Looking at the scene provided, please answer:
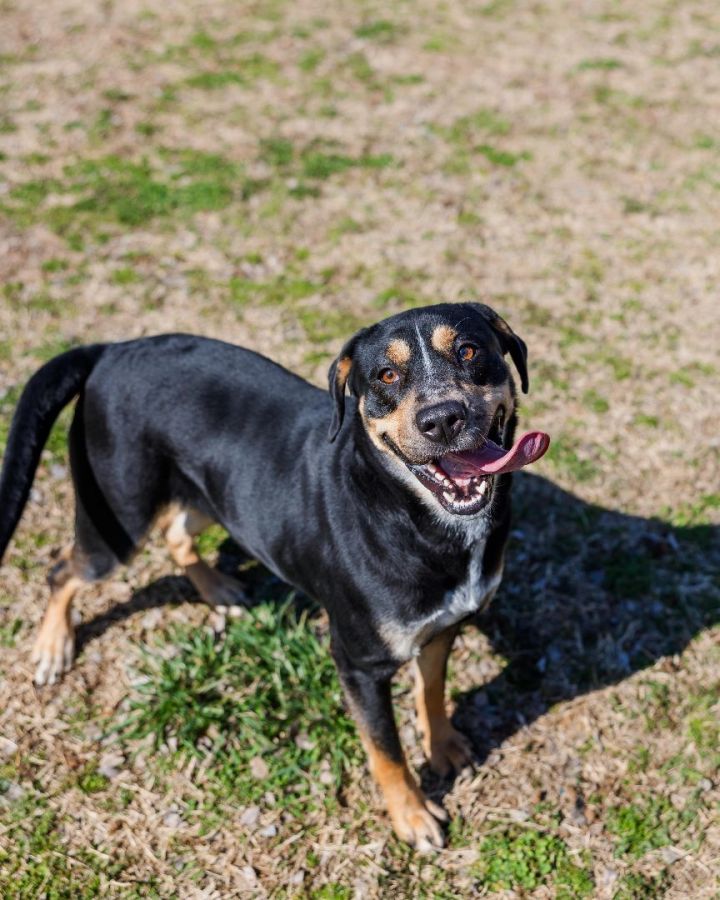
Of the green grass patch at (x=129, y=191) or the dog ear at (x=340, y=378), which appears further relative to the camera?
the green grass patch at (x=129, y=191)

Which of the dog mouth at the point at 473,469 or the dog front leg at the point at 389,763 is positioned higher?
the dog mouth at the point at 473,469

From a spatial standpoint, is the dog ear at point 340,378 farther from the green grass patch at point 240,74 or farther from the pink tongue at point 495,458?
the green grass patch at point 240,74

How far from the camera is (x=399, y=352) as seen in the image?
135 inches

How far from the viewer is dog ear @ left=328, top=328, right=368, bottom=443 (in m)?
3.61

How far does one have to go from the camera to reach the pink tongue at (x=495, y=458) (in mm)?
3199

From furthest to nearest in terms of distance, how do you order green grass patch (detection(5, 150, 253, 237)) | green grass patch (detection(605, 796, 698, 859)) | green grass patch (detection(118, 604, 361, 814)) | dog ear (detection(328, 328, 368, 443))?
1. green grass patch (detection(5, 150, 253, 237))
2. green grass patch (detection(118, 604, 361, 814))
3. green grass patch (detection(605, 796, 698, 859))
4. dog ear (detection(328, 328, 368, 443))

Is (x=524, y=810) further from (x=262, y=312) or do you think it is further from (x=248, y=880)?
(x=262, y=312)

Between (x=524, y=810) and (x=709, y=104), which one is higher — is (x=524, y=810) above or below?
below

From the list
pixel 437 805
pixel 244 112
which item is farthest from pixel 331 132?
pixel 437 805

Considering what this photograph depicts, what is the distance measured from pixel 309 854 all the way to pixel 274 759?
19.6 inches

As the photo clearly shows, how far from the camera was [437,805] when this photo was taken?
14.1 feet

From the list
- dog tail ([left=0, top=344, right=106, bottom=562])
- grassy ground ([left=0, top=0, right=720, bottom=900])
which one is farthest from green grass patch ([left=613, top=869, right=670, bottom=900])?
dog tail ([left=0, top=344, right=106, bottom=562])

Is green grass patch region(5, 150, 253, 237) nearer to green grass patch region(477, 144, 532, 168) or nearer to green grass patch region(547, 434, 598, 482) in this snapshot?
green grass patch region(477, 144, 532, 168)

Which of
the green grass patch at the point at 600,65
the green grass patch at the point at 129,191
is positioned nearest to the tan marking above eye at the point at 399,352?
the green grass patch at the point at 129,191
